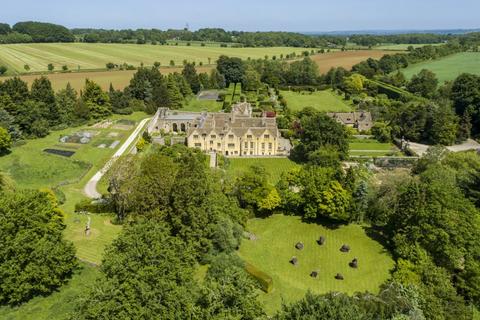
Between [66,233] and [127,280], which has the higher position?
[127,280]

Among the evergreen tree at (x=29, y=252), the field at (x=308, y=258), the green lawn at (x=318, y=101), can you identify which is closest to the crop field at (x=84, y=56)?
the green lawn at (x=318, y=101)

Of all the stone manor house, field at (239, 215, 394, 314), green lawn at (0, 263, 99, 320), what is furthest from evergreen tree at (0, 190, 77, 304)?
the stone manor house

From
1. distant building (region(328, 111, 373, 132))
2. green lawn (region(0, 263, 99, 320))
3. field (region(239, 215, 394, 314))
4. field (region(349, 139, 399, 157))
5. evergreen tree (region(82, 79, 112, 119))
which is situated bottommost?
field (region(239, 215, 394, 314))

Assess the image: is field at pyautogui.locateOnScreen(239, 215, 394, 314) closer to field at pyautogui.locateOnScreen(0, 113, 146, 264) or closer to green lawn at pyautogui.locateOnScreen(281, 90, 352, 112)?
field at pyautogui.locateOnScreen(0, 113, 146, 264)

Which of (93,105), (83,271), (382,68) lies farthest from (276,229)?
(382,68)

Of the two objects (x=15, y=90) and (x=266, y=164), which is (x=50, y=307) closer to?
(x=266, y=164)

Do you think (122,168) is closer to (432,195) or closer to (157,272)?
(157,272)

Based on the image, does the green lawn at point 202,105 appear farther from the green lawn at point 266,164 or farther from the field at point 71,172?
the green lawn at point 266,164
